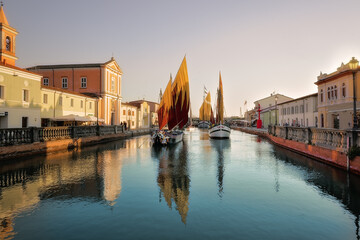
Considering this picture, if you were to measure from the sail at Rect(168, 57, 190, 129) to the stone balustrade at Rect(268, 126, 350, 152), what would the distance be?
13.7 meters

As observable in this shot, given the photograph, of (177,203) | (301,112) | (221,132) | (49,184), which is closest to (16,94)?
(49,184)

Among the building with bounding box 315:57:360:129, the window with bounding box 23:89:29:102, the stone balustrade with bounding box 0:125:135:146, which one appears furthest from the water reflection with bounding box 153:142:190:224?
the building with bounding box 315:57:360:129

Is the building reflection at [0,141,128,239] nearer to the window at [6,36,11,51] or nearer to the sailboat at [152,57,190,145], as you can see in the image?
the sailboat at [152,57,190,145]

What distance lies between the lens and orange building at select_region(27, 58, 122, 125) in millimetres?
49219

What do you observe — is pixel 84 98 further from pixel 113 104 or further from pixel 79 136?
pixel 79 136

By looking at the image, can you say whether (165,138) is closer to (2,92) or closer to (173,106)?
(173,106)

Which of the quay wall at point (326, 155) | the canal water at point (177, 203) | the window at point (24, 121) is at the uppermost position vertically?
the window at point (24, 121)

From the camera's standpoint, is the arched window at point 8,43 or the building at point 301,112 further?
the building at point 301,112

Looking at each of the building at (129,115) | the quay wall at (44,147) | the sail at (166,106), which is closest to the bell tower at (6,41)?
the quay wall at (44,147)

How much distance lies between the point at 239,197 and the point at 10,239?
740cm

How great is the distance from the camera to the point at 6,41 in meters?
33.1

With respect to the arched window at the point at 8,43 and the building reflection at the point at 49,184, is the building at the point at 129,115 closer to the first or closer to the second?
the arched window at the point at 8,43

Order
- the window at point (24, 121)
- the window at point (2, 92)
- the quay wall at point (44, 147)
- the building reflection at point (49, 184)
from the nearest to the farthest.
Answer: the building reflection at point (49, 184), the quay wall at point (44, 147), the window at point (2, 92), the window at point (24, 121)

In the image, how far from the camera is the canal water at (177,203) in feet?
21.5
